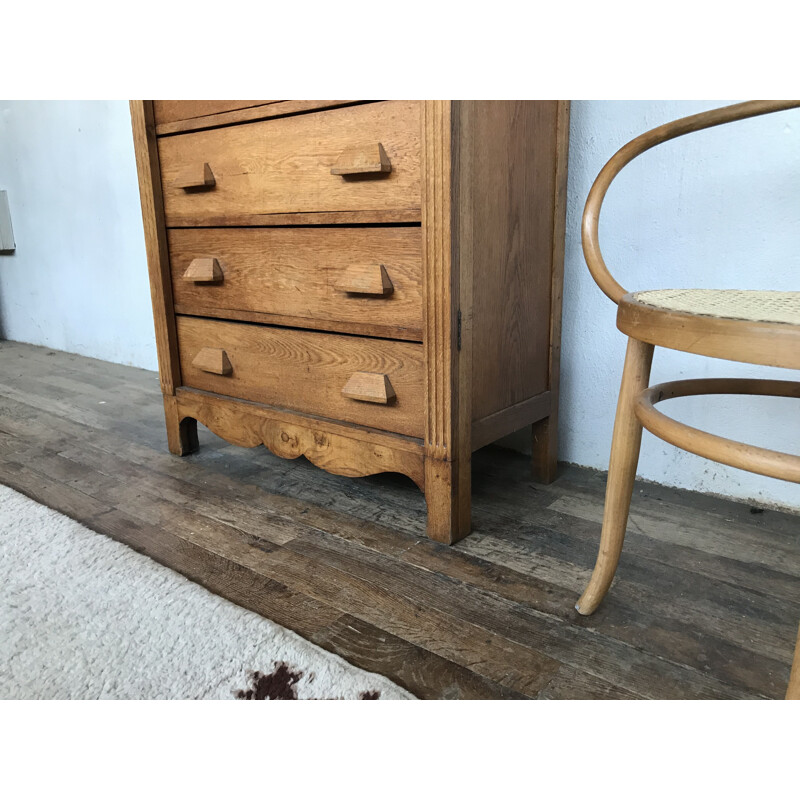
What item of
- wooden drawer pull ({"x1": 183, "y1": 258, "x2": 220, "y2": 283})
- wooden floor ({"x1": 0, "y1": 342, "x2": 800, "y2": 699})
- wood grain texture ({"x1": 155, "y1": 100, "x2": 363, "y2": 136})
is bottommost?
wooden floor ({"x1": 0, "y1": 342, "x2": 800, "y2": 699})

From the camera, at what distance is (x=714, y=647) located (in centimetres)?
81

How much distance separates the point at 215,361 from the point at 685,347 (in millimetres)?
1007

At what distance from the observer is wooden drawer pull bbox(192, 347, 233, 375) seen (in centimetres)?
137

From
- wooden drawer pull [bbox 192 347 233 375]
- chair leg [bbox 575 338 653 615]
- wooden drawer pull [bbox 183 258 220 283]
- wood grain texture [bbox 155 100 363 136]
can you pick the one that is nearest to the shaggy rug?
chair leg [bbox 575 338 653 615]

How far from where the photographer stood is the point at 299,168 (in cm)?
114

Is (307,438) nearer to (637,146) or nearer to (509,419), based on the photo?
(509,419)

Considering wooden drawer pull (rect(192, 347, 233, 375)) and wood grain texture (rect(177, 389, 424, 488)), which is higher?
wooden drawer pull (rect(192, 347, 233, 375))

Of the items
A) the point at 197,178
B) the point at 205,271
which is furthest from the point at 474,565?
the point at 197,178

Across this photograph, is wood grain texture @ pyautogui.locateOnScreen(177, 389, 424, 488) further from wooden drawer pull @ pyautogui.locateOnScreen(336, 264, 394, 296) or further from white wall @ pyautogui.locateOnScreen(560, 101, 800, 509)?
white wall @ pyautogui.locateOnScreen(560, 101, 800, 509)

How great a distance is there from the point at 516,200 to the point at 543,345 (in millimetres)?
300
